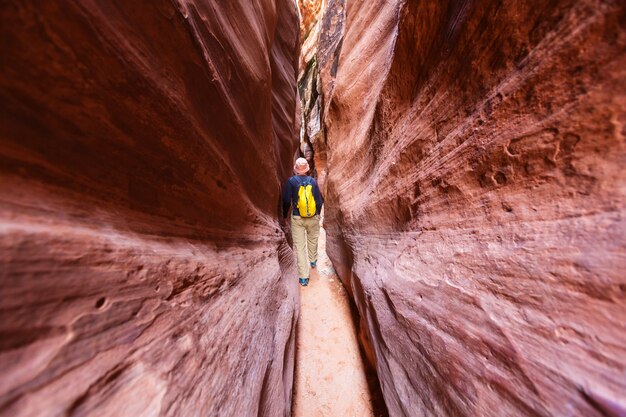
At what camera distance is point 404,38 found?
68.3 inches

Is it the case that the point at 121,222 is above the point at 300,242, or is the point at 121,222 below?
above

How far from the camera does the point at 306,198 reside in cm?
→ 330

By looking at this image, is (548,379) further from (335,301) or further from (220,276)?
(335,301)

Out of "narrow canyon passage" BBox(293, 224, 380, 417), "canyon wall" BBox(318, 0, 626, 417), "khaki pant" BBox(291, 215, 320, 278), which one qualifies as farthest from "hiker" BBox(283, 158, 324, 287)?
"canyon wall" BBox(318, 0, 626, 417)

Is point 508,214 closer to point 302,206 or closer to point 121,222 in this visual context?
point 121,222

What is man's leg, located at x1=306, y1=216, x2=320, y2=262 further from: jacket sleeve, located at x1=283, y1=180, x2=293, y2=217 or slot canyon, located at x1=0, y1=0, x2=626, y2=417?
slot canyon, located at x1=0, y1=0, x2=626, y2=417

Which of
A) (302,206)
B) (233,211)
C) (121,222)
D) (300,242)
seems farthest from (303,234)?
(121,222)

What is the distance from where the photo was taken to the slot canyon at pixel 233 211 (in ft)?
2.09

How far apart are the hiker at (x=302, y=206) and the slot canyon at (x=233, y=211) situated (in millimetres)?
1569

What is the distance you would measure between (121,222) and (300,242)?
2815 mm

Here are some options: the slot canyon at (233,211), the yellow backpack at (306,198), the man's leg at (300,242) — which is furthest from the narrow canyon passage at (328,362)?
the yellow backpack at (306,198)

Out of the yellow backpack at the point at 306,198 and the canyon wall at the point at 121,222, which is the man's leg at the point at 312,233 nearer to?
the yellow backpack at the point at 306,198

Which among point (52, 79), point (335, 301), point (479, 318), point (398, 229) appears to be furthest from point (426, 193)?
point (335, 301)

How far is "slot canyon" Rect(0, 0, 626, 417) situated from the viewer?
638mm
